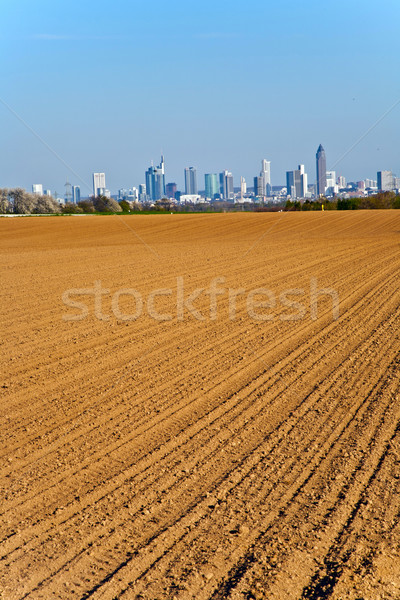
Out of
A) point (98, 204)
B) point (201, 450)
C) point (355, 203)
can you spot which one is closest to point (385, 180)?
point (355, 203)

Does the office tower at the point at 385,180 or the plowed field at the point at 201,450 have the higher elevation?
the office tower at the point at 385,180

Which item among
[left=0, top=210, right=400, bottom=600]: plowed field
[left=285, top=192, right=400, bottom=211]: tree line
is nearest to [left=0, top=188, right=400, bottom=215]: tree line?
[left=285, top=192, right=400, bottom=211]: tree line

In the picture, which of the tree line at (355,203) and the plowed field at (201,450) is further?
the tree line at (355,203)

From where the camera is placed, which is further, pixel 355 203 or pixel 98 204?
pixel 98 204

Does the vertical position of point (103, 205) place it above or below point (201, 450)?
above

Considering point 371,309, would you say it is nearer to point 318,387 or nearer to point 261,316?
point 261,316

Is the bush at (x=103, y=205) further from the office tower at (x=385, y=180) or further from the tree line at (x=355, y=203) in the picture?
the office tower at (x=385, y=180)

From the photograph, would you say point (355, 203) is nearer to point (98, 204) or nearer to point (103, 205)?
point (103, 205)

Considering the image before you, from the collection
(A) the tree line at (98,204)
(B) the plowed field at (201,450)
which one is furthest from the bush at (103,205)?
(B) the plowed field at (201,450)
